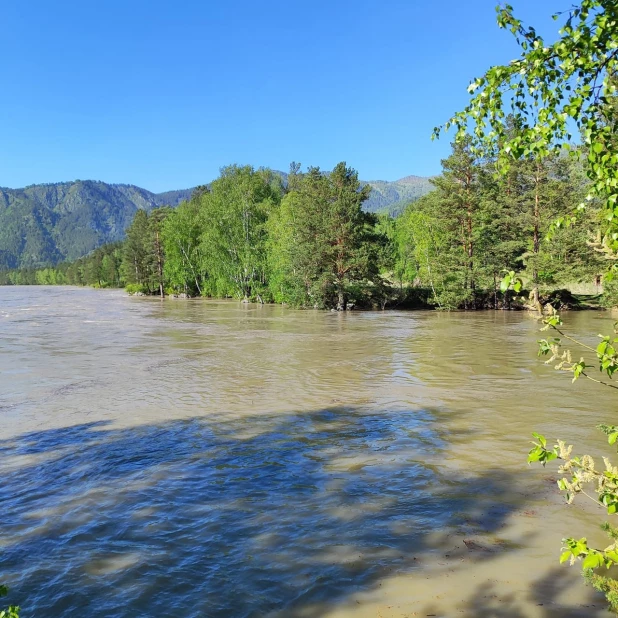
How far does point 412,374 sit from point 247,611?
12666 mm

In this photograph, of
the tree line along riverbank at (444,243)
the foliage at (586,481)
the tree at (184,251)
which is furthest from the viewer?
the tree at (184,251)

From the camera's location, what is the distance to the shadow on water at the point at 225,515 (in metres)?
5.07

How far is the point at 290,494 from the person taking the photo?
286 inches

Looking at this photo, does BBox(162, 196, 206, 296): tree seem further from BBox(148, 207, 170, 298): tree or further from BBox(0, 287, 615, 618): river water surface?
BBox(0, 287, 615, 618): river water surface

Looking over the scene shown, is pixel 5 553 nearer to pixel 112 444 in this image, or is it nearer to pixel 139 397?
pixel 112 444

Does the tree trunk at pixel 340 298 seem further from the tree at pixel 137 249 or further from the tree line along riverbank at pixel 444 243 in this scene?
the tree at pixel 137 249

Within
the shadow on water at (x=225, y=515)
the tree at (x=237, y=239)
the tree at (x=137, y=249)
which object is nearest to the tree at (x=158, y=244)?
the tree at (x=137, y=249)

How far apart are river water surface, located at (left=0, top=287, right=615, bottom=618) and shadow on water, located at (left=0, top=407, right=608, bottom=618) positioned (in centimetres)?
3

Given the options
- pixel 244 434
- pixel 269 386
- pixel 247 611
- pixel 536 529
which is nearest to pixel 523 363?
pixel 269 386

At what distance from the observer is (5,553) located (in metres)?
5.79

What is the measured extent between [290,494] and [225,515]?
1022 mm

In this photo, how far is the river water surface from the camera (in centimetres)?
499

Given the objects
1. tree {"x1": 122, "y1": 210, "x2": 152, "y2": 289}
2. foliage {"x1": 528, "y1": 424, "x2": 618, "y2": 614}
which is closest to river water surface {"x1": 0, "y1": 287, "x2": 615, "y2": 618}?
foliage {"x1": 528, "y1": 424, "x2": 618, "y2": 614}

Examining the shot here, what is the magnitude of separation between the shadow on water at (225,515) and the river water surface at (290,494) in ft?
0.09
